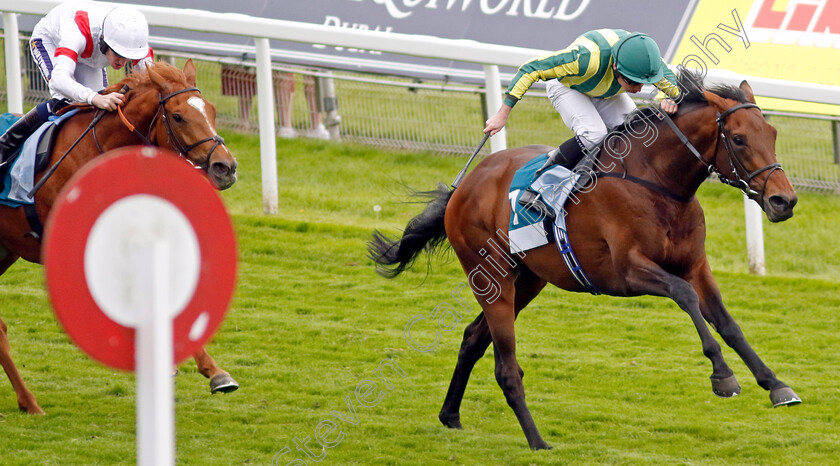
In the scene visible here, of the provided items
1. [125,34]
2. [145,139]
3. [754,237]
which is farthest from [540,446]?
[754,237]

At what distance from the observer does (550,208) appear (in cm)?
502

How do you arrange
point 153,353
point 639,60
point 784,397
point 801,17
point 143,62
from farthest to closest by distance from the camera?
point 801,17 → point 143,62 → point 639,60 → point 784,397 → point 153,353

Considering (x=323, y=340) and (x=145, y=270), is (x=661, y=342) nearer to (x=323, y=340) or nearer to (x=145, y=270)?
(x=323, y=340)

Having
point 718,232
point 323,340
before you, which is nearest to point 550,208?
point 323,340

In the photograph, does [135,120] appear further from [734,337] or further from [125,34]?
[734,337]

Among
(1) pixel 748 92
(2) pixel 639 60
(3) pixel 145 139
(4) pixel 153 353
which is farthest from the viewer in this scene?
(3) pixel 145 139

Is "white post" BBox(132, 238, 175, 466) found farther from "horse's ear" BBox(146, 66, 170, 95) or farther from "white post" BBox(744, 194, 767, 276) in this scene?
"white post" BBox(744, 194, 767, 276)

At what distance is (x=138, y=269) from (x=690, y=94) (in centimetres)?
354

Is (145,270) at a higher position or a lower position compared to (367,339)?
higher

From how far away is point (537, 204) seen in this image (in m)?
5.06

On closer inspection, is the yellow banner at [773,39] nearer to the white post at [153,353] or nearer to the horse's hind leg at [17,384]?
the horse's hind leg at [17,384]

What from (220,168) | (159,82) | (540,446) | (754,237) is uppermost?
(159,82)

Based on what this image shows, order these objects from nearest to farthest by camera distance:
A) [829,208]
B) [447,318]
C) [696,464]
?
1. [696,464]
2. [447,318]
3. [829,208]

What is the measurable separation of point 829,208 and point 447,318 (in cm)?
519
